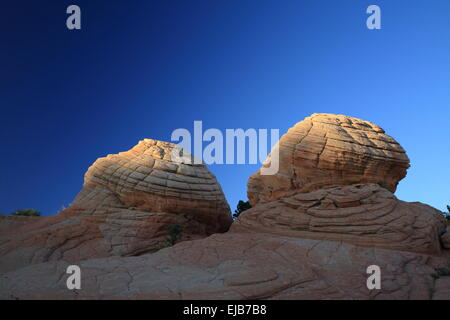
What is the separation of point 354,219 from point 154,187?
969 cm

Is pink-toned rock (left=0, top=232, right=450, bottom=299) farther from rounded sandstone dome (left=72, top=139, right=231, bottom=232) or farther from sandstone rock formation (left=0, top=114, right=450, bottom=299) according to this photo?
rounded sandstone dome (left=72, top=139, right=231, bottom=232)

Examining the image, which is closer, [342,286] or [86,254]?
[342,286]

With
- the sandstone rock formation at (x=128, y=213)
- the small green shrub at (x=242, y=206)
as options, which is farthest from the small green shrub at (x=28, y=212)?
the small green shrub at (x=242, y=206)

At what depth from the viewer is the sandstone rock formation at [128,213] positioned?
15.7 m

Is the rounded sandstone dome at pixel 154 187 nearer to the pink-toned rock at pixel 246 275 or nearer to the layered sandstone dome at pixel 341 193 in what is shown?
the layered sandstone dome at pixel 341 193

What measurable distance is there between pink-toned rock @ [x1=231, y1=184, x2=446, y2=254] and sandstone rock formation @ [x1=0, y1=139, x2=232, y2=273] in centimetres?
399

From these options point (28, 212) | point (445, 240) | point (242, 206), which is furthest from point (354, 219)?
point (28, 212)

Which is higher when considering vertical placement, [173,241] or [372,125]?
[372,125]

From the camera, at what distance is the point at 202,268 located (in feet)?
33.4

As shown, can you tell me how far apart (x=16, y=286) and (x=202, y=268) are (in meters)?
4.66

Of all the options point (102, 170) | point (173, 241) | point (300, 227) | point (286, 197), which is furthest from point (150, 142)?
point (300, 227)

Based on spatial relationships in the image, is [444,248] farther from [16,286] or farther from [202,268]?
[16,286]

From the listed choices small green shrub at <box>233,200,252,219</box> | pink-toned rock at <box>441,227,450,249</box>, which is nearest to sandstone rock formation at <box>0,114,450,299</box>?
pink-toned rock at <box>441,227,450,249</box>
